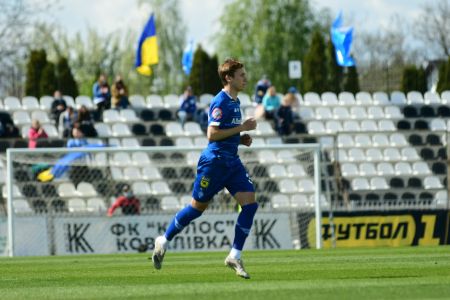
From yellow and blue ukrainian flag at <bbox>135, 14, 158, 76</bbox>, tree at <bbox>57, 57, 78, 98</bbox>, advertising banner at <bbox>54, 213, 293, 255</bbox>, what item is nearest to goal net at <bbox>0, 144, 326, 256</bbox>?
advertising banner at <bbox>54, 213, 293, 255</bbox>

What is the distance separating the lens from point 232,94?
11.7 m

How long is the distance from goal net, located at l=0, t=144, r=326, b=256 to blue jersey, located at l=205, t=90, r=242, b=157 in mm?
10270

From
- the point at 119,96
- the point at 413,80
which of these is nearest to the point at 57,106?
the point at 119,96

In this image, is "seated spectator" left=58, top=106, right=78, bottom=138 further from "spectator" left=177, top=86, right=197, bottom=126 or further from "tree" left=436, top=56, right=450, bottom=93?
"tree" left=436, top=56, right=450, bottom=93

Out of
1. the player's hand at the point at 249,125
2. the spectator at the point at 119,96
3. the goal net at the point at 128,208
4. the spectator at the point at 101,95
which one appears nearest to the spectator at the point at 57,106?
the spectator at the point at 101,95

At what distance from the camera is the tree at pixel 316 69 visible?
39469 mm

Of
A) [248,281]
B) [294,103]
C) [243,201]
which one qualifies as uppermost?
[243,201]

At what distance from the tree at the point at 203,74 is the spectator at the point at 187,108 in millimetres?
6258

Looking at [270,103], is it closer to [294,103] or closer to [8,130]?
[294,103]

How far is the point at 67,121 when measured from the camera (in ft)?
93.4

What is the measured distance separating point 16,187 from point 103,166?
73.2 inches

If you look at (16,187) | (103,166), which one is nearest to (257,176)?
(103,166)

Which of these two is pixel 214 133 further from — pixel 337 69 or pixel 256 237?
pixel 337 69

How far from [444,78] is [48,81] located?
1345 centimetres
